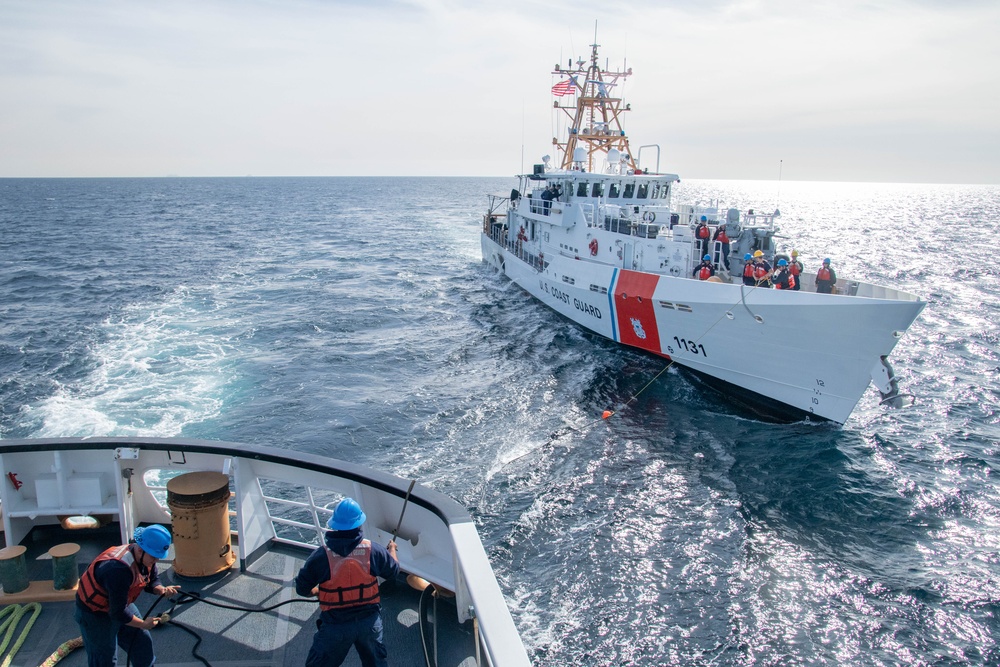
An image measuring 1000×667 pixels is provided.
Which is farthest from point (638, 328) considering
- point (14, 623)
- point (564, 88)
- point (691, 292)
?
point (14, 623)

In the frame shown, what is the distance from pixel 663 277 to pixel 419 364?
684 cm

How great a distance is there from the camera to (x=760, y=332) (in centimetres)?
1418

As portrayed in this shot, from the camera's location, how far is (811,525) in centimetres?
978

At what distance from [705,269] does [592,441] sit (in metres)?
5.81

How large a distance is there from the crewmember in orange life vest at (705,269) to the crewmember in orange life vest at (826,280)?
8.70ft

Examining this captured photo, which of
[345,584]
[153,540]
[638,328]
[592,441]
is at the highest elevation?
[153,540]

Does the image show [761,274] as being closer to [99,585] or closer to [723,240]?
[723,240]

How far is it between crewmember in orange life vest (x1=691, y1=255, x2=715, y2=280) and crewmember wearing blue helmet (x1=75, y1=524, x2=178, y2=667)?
553 inches

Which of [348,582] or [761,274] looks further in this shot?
[761,274]

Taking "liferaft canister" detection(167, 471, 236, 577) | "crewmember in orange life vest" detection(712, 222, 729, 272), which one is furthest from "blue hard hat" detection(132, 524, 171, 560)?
"crewmember in orange life vest" detection(712, 222, 729, 272)

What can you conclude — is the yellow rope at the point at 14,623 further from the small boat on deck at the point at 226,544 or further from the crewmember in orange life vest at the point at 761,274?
the crewmember in orange life vest at the point at 761,274

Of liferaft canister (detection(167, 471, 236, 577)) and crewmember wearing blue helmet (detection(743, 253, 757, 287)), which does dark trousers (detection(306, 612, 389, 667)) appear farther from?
crewmember wearing blue helmet (detection(743, 253, 757, 287))

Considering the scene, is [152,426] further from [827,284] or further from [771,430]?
[827,284]

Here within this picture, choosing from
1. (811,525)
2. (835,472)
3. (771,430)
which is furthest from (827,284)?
(811,525)
